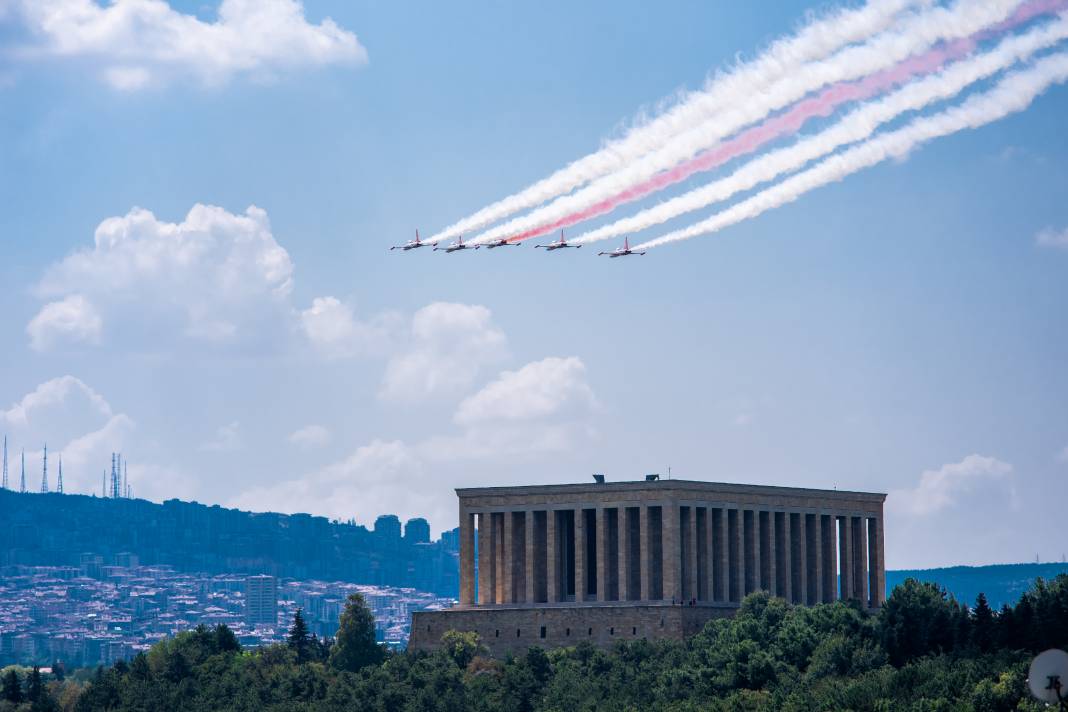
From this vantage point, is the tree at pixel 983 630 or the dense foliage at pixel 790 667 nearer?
the dense foliage at pixel 790 667

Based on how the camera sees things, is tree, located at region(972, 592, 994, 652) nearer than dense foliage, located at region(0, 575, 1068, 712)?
No

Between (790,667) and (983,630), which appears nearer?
(983,630)

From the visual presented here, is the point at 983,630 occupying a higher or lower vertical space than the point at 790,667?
higher

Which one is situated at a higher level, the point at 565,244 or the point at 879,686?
the point at 565,244

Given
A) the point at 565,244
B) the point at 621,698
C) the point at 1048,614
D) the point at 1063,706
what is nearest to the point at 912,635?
the point at 1048,614

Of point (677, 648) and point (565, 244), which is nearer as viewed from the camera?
point (565, 244)

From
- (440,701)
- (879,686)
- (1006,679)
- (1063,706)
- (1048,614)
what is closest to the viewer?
(1063,706)

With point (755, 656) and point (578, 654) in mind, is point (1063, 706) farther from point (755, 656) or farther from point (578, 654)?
point (578, 654)

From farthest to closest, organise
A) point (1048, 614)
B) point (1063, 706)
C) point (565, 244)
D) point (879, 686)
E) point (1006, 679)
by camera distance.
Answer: point (565, 244) → point (1048, 614) → point (879, 686) → point (1006, 679) → point (1063, 706)

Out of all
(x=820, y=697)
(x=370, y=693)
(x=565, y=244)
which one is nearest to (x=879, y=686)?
(x=820, y=697)
